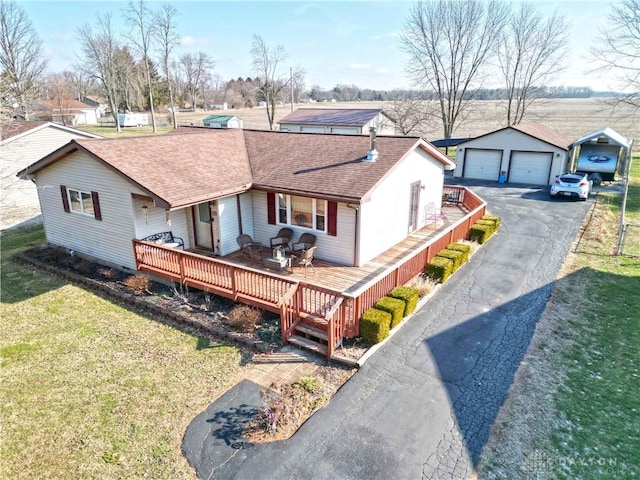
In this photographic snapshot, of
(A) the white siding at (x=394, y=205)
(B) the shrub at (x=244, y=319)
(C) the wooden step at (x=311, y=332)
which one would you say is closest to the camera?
(C) the wooden step at (x=311, y=332)

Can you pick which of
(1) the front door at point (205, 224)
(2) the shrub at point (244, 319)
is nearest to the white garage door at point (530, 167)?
(1) the front door at point (205, 224)

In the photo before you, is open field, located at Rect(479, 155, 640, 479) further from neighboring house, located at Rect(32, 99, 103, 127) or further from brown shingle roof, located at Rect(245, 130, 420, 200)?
neighboring house, located at Rect(32, 99, 103, 127)

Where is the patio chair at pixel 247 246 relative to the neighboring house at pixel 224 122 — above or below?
below

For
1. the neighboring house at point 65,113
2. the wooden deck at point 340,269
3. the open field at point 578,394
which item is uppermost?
the neighboring house at point 65,113

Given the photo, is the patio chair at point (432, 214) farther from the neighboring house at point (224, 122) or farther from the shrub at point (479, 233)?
the neighboring house at point (224, 122)

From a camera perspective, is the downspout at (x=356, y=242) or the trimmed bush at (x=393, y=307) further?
the downspout at (x=356, y=242)

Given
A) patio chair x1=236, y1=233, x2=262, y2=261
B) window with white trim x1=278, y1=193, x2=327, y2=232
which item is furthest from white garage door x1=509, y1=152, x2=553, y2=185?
patio chair x1=236, y1=233, x2=262, y2=261

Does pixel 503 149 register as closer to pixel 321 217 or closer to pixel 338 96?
pixel 321 217

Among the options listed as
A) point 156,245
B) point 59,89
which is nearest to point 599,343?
point 156,245
